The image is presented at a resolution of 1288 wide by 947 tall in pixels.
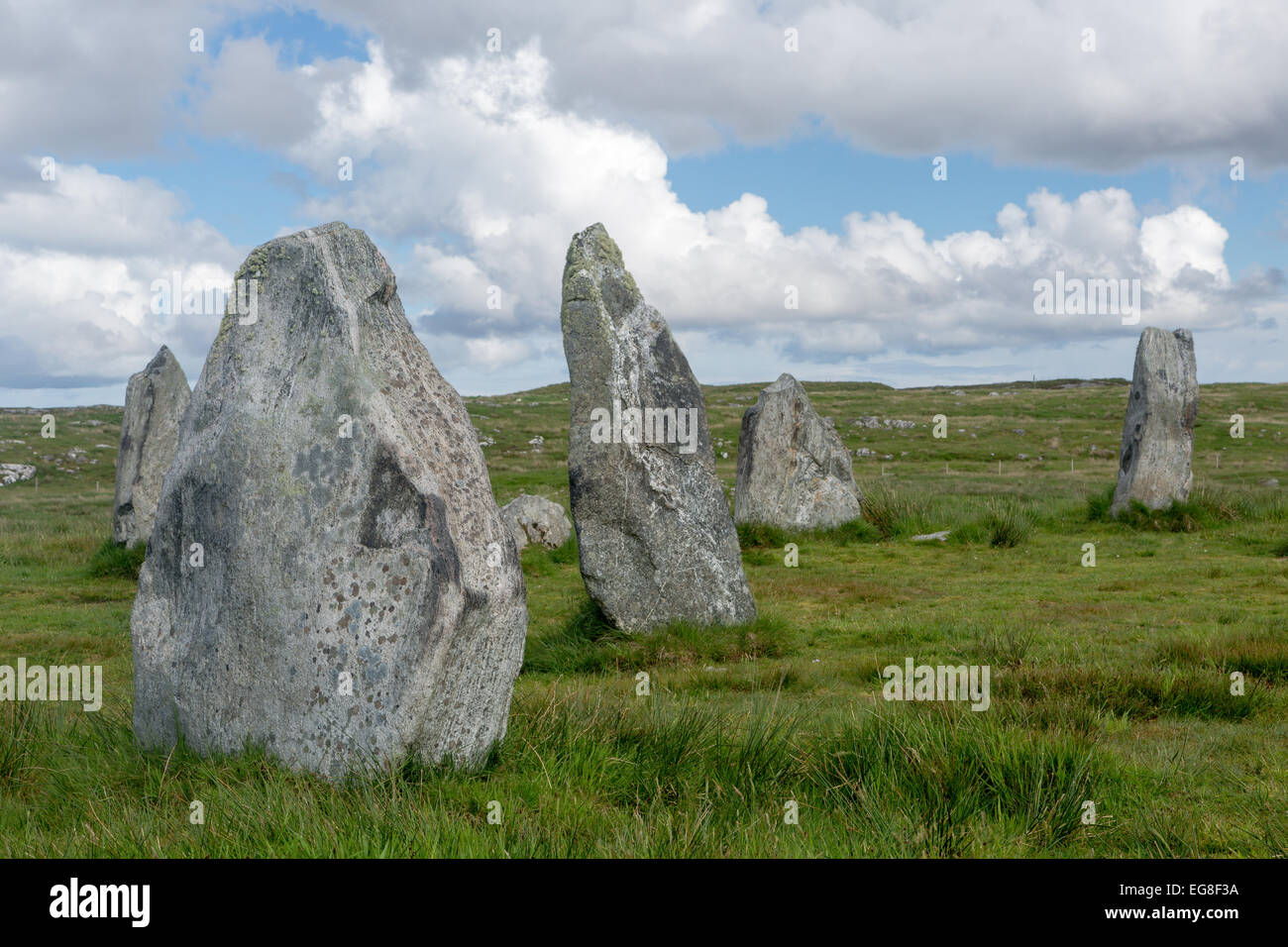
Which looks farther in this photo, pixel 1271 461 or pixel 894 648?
pixel 1271 461

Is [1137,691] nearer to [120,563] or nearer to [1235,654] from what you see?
[1235,654]

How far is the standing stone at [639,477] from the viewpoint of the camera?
34.1 feet

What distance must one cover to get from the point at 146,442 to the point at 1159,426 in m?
16.6

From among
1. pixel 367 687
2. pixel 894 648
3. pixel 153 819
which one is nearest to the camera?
pixel 153 819

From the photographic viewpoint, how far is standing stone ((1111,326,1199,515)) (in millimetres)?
18359

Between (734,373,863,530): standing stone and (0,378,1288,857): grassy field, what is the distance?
0.96m

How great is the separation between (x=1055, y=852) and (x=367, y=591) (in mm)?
3391

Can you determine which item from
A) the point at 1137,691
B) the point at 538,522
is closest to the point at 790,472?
the point at 538,522

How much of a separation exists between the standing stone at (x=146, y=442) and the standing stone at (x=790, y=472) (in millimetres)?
9099

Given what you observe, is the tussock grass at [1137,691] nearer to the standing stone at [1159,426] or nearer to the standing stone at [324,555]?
the standing stone at [324,555]

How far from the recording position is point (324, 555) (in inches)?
211
